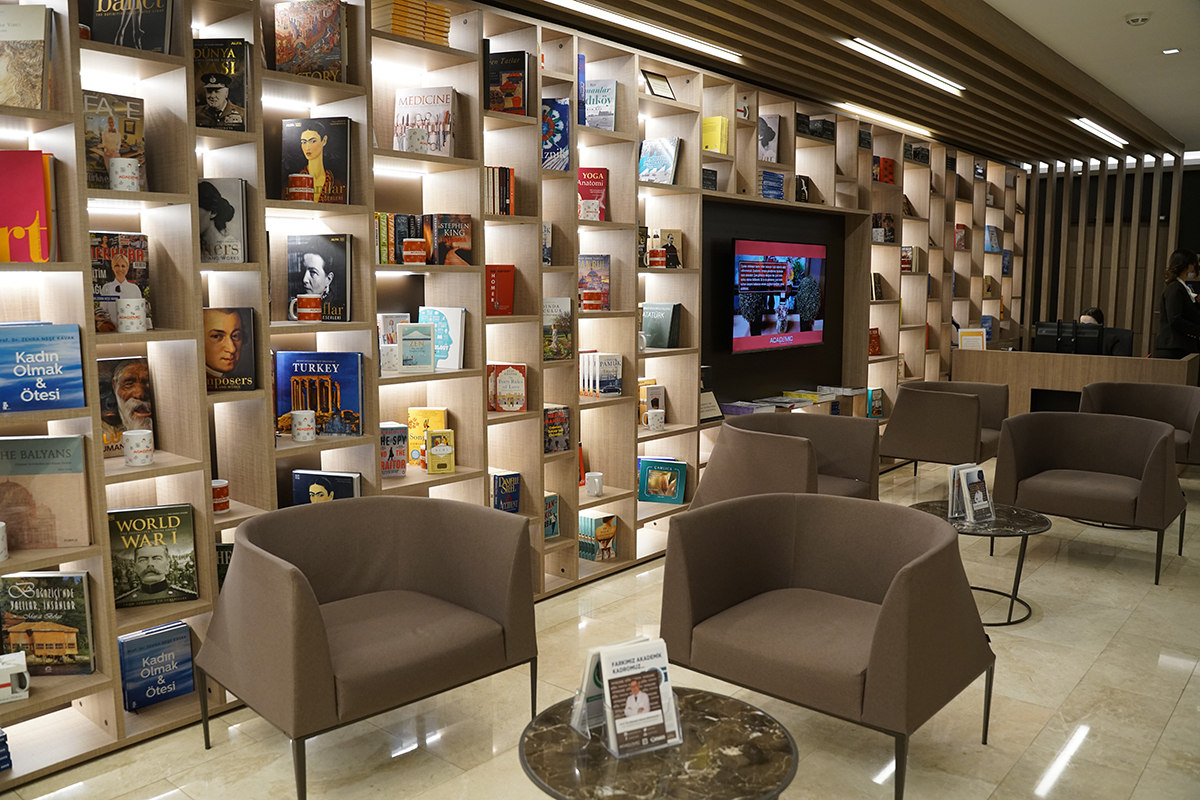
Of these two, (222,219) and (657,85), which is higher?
(657,85)

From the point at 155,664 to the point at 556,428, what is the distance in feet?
6.73

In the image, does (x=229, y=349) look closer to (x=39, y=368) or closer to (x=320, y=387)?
(x=320, y=387)

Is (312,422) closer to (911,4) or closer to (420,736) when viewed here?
(420,736)

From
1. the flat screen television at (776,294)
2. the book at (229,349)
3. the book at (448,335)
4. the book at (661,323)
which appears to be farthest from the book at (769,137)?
the book at (229,349)

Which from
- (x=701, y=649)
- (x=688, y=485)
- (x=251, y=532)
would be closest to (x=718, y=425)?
(x=688, y=485)

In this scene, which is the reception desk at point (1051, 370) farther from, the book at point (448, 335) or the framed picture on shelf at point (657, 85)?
the book at point (448, 335)

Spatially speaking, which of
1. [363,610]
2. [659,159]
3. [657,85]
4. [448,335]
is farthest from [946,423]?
[363,610]

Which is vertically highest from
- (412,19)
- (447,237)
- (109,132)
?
(412,19)

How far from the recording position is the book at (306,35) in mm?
3375

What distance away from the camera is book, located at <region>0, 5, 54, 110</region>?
265 cm

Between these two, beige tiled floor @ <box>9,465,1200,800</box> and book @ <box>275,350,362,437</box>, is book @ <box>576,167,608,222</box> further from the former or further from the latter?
beige tiled floor @ <box>9,465,1200,800</box>

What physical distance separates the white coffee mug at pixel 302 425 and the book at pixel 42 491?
735 mm

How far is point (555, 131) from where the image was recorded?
432cm

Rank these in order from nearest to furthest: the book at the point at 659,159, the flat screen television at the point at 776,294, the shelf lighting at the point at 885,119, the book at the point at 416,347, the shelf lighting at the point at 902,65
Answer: the book at the point at 416,347 < the shelf lighting at the point at 902,65 < the book at the point at 659,159 < the flat screen television at the point at 776,294 < the shelf lighting at the point at 885,119
